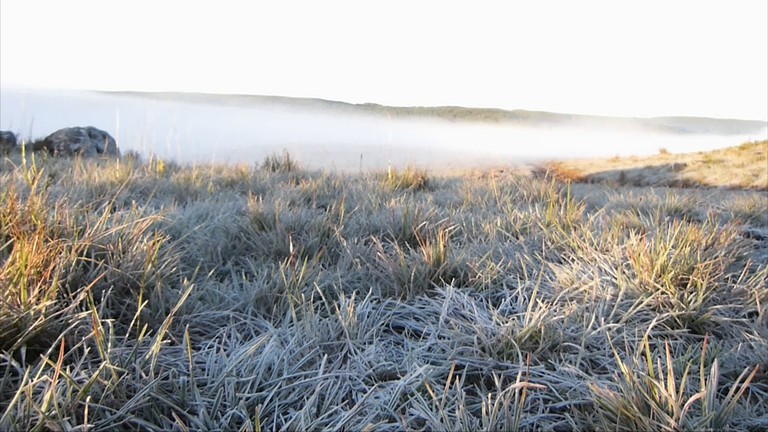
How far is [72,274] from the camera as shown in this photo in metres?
1.35

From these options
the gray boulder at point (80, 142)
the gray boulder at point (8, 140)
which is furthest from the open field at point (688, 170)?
the gray boulder at point (8, 140)

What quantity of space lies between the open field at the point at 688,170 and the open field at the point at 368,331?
5.83 m

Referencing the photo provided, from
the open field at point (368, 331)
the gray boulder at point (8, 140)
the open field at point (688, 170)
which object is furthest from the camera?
the open field at point (688, 170)

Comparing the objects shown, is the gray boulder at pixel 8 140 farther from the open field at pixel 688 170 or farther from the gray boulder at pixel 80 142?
the open field at pixel 688 170

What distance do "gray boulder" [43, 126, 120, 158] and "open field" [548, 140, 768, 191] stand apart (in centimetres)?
711

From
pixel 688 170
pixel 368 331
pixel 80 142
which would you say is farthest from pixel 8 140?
pixel 688 170

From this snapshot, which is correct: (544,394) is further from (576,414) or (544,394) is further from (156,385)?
(156,385)

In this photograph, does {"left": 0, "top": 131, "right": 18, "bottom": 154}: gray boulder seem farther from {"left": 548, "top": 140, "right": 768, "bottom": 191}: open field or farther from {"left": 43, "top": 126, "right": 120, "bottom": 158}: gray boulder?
{"left": 548, "top": 140, "right": 768, "bottom": 191}: open field

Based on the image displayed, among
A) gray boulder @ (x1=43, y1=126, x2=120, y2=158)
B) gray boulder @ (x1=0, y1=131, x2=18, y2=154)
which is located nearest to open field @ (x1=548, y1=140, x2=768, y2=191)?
gray boulder @ (x1=43, y1=126, x2=120, y2=158)

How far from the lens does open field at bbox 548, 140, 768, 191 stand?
27.0 ft

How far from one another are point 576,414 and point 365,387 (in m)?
0.49

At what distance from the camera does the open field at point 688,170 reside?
27.0 ft

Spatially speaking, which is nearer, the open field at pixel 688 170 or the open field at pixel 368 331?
the open field at pixel 368 331

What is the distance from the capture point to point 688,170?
9.58 metres
